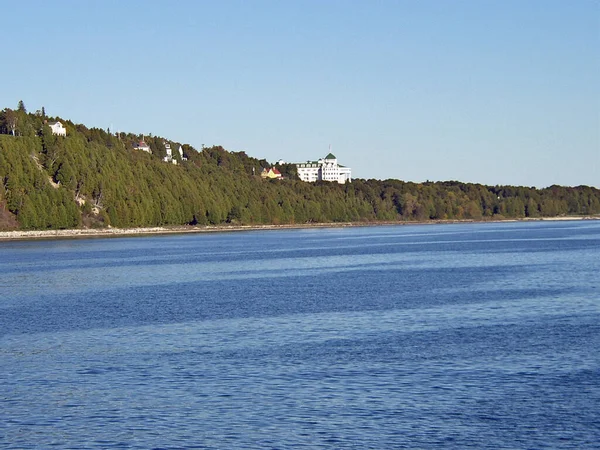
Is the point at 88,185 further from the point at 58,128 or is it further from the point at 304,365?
the point at 304,365

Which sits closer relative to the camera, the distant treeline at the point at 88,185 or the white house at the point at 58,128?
the distant treeline at the point at 88,185

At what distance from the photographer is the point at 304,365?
80.7 feet

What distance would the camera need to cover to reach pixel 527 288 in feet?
154

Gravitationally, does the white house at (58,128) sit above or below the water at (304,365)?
above

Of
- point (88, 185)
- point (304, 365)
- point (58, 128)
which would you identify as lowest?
point (304, 365)

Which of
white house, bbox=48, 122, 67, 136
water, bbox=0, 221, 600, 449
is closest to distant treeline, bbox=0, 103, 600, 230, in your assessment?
white house, bbox=48, 122, 67, 136

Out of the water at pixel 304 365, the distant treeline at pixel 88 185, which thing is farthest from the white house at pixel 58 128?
the water at pixel 304 365

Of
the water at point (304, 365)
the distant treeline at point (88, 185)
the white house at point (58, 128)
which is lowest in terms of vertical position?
the water at point (304, 365)


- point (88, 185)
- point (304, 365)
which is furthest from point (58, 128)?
point (304, 365)

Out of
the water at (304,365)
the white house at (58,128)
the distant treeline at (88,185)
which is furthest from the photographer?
the white house at (58,128)

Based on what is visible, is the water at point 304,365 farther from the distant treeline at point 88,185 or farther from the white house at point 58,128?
the white house at point 58,128

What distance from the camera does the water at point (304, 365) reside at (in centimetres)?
1820

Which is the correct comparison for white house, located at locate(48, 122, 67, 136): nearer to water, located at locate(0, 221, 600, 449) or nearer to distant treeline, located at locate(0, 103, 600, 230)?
distant treeline, located at locate(0, 103, 600, 230)

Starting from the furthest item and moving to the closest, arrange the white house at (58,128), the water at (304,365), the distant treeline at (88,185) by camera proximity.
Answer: the white house at (58,128) → the distant treeline at (88,185) → the water at (304,365)
